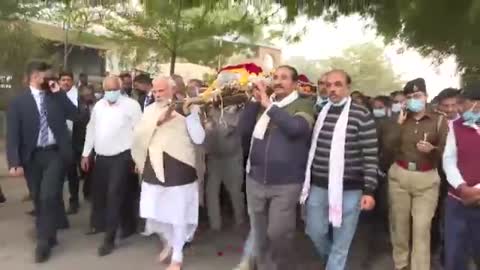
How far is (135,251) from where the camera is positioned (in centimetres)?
716

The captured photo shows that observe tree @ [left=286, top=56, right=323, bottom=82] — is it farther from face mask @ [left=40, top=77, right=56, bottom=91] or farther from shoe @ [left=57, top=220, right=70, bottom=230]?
shoe @ [left=57, top=220, right=70, bottom=230]

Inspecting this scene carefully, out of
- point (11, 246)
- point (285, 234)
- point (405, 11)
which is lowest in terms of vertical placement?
point (11, 246)

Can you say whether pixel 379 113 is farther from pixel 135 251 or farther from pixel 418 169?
pixel 135 251

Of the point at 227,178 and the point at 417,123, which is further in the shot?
the point at 227,178

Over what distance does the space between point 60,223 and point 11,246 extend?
758 millimetres

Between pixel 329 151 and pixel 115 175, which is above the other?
→ pixel 329 151

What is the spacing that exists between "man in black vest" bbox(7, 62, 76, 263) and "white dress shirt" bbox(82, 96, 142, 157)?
1.09ft

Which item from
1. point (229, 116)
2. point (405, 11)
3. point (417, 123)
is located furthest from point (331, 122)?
point (405, 11)

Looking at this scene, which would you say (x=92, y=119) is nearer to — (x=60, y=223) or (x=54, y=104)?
(x=54, y=104)

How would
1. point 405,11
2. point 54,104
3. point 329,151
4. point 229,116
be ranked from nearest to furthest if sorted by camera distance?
point 329,151 < point 54,104 < point 229,116 < point 405,11

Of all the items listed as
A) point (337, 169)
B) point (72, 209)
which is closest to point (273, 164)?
point (337, 169)

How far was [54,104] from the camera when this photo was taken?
6980mm

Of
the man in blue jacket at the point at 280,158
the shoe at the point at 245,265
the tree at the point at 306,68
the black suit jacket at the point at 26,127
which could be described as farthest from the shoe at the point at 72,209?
the man in blue jacket at the point at 280,158

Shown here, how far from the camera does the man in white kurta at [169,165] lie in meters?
6.34
